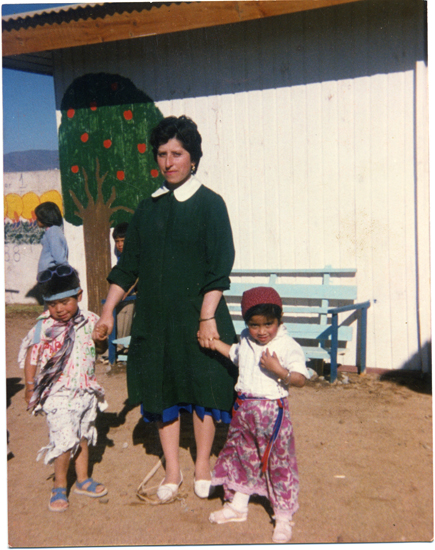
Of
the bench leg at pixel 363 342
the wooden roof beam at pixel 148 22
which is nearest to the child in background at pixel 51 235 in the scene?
the wooden roof beam at pixel 148 22

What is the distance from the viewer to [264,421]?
8.23ft

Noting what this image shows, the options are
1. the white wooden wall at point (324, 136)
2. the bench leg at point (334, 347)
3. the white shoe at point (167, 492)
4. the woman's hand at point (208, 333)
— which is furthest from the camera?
the white wooden wall at point (324, 136)

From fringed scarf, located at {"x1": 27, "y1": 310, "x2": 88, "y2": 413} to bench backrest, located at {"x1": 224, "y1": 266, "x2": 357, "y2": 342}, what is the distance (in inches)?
103

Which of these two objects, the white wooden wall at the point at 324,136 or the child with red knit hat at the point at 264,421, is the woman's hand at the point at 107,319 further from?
the white wooden wall at the point at 324,136

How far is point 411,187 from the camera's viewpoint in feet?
15.4

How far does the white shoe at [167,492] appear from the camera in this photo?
9.23ft

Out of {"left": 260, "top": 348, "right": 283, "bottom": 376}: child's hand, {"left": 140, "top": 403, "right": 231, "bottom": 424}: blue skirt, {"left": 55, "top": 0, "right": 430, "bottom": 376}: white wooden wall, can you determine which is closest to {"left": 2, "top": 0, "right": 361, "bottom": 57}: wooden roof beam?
{"left": 55, "top": 0, "right": 430, "bottom": 376}: white wooden wall

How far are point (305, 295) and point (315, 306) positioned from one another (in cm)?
24

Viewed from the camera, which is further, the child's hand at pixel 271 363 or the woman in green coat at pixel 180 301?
the woman in green coat at pixel 180 301

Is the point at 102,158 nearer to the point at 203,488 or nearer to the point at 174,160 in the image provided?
the point at 174,160

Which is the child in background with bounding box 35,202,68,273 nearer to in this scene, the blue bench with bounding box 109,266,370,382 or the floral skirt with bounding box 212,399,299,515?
the blue bench with bounding box 109,266,370,382

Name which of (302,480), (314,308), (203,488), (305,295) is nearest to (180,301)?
(203,488)

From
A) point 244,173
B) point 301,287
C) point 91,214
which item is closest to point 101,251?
point 91,214

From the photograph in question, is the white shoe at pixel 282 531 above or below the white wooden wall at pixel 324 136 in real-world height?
below
